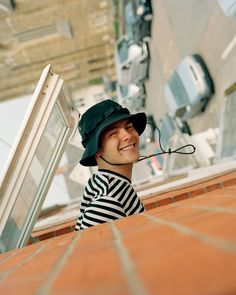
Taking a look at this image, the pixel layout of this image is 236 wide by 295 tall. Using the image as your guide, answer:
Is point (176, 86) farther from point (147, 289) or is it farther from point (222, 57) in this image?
point (147, 289)

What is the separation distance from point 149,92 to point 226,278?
834cm

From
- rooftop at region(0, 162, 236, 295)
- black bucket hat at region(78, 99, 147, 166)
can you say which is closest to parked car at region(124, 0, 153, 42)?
black bucket hat at region(78, 99, 147, 166)

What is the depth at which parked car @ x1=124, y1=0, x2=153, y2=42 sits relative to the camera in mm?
6289

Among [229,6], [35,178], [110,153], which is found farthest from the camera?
[229,6]

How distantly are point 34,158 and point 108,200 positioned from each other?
2.06ft

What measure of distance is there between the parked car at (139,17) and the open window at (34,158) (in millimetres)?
5245

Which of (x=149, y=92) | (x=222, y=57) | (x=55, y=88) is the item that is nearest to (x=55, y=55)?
(x=149, y=92)

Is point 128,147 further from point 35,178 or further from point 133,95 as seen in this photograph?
point 133,95

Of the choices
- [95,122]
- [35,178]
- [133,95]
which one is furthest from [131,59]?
[95,122]

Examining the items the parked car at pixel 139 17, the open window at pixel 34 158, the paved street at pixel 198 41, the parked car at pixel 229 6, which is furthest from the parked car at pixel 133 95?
the open window at pixel 34 158

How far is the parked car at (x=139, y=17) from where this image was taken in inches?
248

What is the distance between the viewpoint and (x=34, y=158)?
5.20ft

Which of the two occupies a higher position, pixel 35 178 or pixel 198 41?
pixel 198 41

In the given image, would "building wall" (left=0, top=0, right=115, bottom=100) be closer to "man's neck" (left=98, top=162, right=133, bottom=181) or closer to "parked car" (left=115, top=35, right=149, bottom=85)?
"parked car" (left=115, top=35, right=149, bottom=85)
